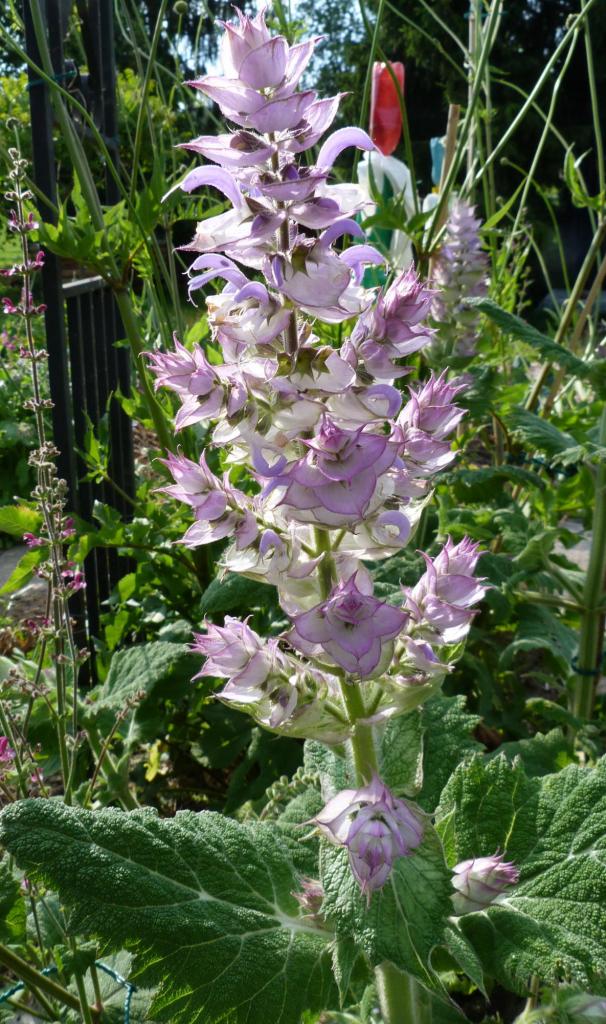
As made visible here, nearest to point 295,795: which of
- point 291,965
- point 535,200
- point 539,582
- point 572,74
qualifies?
point 291,965

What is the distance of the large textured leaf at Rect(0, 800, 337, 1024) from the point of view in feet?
2.77

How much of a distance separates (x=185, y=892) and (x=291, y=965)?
142 mm

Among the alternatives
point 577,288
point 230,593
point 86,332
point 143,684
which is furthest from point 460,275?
point 143,684

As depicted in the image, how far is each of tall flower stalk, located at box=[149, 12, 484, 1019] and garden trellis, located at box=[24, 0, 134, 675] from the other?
1.09 metres

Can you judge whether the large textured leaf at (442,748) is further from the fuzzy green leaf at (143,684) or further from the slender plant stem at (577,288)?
the slender plant stem at (577,288)

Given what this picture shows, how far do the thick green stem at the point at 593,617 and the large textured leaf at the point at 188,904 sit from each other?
3.43ft

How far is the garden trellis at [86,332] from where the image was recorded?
6.30 feet

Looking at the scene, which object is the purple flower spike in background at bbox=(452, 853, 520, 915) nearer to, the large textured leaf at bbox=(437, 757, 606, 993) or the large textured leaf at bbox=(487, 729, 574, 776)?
the large textured leaf at bbox=(437, 757, 606, 993)

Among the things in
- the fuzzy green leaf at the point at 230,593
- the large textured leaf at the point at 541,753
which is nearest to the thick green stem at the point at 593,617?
the large textured leaf at the point at 541,753

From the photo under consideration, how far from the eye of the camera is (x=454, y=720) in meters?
1.24

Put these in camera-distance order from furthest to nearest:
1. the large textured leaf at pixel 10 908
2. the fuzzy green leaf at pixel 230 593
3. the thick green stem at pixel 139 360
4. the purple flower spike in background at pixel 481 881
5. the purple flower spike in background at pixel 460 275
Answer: the purple flower spike in background at pixel 460 275
the thick green stem at pixel 139 360
the fuzzy green leaf at pixel 230 593
the large textured leaf at pixel 10 908
the purple flower spike in background at pixel 481 881

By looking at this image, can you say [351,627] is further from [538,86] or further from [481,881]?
[538,86]

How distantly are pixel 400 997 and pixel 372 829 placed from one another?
35 cm

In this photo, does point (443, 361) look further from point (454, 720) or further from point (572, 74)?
point (572, 74)
